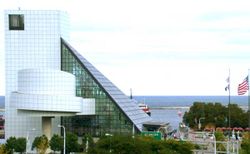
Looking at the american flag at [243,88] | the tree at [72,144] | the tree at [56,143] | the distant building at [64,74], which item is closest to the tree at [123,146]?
the american flag at [243,88]

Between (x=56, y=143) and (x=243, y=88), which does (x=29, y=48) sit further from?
(x=243, y=88)

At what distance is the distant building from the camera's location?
9481 centimetres

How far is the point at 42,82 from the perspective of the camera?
292 ft

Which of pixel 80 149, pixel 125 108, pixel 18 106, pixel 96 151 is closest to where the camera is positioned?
pixel 96 151

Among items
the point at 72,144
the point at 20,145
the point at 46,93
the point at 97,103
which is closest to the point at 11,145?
the point at 20,145

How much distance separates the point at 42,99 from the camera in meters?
86.4

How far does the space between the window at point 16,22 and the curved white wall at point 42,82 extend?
10.2 m

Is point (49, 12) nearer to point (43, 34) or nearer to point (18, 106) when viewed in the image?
point (43, 34)

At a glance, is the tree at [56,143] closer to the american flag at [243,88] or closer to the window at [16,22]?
the window at [16,22]

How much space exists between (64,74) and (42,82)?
3.98 m

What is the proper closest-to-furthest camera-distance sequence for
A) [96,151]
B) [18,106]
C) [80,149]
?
[96,151] → [80,149] → [18,106]

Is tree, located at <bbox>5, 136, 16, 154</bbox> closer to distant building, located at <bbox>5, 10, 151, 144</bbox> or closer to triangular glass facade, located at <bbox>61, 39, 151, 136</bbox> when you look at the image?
distant building, located at <bbox>5, 10, 151, 144</bbox>

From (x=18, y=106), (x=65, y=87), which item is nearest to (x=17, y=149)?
(x=18, y=106)

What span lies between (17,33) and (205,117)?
40040 millimetres
